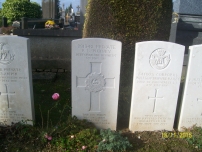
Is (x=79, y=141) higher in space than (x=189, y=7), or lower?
lower

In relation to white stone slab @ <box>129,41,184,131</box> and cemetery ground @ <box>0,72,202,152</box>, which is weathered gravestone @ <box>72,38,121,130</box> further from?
white stone slab @ <box>129,41,184,131</box>

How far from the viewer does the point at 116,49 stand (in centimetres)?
292

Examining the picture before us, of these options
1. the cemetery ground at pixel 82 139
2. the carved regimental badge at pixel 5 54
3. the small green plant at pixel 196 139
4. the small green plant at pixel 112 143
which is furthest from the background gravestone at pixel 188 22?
the carved regimental badge at pixel 5 54

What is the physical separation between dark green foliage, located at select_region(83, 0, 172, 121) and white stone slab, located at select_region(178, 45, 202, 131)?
2.97 ft

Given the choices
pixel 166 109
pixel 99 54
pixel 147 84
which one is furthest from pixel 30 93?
pixel 166 109

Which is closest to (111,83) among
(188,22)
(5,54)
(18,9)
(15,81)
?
(15,81)

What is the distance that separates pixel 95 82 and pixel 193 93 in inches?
61.0

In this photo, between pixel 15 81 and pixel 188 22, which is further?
pixel 188 22

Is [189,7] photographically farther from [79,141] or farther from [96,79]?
[79,141]

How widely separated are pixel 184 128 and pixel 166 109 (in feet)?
1.53

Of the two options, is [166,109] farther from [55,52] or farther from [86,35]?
[55,52]

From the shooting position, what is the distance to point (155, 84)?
10.1ft

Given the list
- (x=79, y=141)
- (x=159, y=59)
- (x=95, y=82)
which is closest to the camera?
(x=79, y=141)

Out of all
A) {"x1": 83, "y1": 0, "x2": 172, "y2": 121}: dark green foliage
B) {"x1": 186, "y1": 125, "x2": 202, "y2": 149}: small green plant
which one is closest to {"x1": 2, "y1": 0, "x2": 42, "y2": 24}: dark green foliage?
{"x1": 83, "y1": 0, "x2": 172, "y2": 121}: dark green foliage
